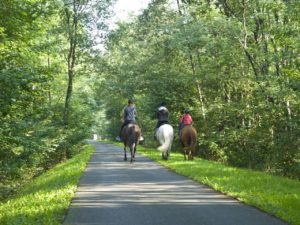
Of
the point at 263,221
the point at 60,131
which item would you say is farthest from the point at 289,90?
the point at 60,131

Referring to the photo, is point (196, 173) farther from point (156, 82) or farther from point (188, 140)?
point (156, 82)

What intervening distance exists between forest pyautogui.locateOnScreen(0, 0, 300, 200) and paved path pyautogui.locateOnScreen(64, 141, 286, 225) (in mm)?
3727

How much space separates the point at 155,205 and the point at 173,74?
25449mm

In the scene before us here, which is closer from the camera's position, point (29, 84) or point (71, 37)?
point (29, 84)

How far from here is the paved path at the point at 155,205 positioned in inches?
303

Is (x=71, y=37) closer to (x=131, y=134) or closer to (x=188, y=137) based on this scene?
(x=131, y=134)

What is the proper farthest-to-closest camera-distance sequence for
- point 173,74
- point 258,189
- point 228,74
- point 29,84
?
point 173,74 → point 228,74 → point 29,84 → point 258,189

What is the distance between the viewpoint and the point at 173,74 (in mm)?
34031

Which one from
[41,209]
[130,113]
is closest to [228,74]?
[130,113]

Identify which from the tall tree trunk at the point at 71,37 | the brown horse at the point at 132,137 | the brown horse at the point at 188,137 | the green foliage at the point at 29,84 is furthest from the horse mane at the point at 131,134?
the tall tree trunk at the point at 71,37

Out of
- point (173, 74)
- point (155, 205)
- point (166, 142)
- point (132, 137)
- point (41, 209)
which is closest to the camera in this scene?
point (41, 209)

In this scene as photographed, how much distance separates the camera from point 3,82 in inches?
479

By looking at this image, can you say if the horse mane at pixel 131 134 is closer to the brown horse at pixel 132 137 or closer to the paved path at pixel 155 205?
the brown horse at pixel 132 137

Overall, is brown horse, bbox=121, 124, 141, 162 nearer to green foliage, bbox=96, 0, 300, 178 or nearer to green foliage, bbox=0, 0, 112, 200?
green foliage, bbox=0, 0, 112, 200
